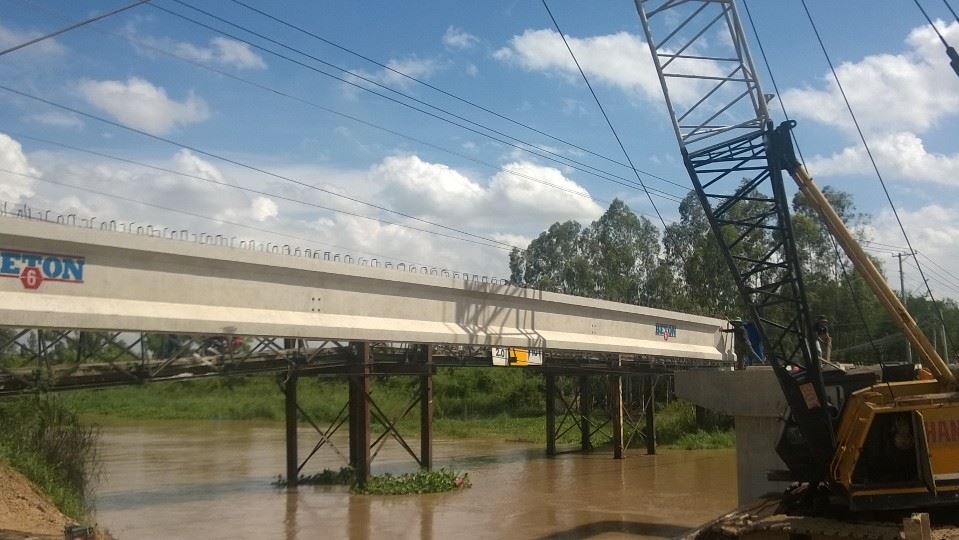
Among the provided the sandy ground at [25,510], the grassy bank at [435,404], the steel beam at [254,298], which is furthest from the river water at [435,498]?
the grassy bank at [435,404]

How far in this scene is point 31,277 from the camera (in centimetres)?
1393

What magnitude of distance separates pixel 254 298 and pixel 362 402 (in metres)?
6.38

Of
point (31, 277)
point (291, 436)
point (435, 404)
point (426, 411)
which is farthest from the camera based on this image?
point (435, 404)

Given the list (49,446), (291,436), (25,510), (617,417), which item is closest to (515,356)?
(291,436)

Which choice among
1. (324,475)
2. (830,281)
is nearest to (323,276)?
(324,475)

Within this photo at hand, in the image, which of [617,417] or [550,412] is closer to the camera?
[617,417]

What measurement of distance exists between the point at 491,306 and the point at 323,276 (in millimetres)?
6454

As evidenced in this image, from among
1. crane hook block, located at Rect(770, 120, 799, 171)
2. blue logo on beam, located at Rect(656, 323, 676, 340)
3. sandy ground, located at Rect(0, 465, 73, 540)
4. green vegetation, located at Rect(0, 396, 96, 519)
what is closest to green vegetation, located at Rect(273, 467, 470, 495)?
green vegetation, located at Rect(0, 396, 96, 519)

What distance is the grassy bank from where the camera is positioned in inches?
1706

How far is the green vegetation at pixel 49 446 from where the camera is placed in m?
16.0

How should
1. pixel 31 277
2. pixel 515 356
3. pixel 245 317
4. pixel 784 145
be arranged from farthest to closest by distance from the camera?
1. pixel 515 356
2. pixel 245 317
3. pixel 784 145
4. pixel 31 277

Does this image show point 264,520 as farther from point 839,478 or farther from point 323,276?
point 839,478

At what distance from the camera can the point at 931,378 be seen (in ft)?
42.9

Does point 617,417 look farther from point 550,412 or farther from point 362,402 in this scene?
point 362,402
